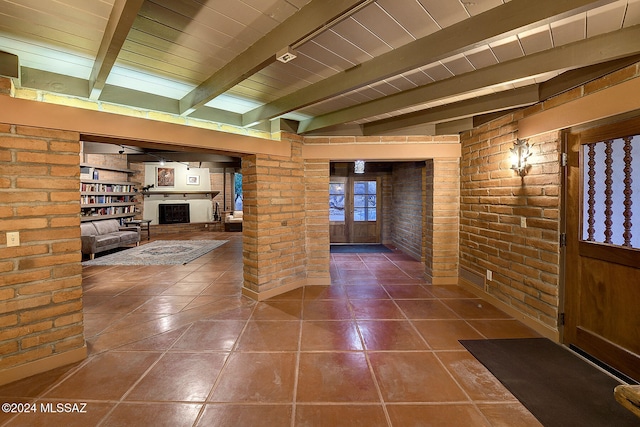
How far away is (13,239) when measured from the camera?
1860 mm

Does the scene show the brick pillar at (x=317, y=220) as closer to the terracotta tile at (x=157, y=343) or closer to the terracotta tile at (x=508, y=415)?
the terracotta tile at (x=157, y=343)

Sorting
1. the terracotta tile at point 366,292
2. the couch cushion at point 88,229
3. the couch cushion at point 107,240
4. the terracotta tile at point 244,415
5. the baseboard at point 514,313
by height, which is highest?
the couch cushion at point 88,229

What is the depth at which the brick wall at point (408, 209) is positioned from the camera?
18.4 feet

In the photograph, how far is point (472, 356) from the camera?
7.29 feet

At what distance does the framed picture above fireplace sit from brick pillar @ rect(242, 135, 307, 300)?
7940 mm

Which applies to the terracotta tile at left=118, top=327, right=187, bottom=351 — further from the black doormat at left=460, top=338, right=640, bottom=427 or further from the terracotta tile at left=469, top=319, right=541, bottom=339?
the terracotta tile at left=469, top=319, right=541, bottom=339

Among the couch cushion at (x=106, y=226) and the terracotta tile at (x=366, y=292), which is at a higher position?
the couch cushion at (x=106, y=226)

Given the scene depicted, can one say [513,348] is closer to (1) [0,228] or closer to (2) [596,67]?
(2) [596,67]

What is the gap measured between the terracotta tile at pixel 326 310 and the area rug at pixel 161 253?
3385 mm

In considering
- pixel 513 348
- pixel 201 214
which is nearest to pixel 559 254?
pixel 513 348

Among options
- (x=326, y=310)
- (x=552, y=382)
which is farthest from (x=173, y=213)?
(x=552, y=382)

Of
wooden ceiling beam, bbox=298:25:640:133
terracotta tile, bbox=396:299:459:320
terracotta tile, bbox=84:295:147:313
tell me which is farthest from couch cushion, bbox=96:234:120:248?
terracotta tile, bbox=396:299:459:320

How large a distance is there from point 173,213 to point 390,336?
9674 millimetres

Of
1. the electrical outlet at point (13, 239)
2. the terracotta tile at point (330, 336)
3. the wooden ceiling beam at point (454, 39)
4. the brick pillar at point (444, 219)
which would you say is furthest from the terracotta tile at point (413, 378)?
the electrical outlet at point (13, 239)
